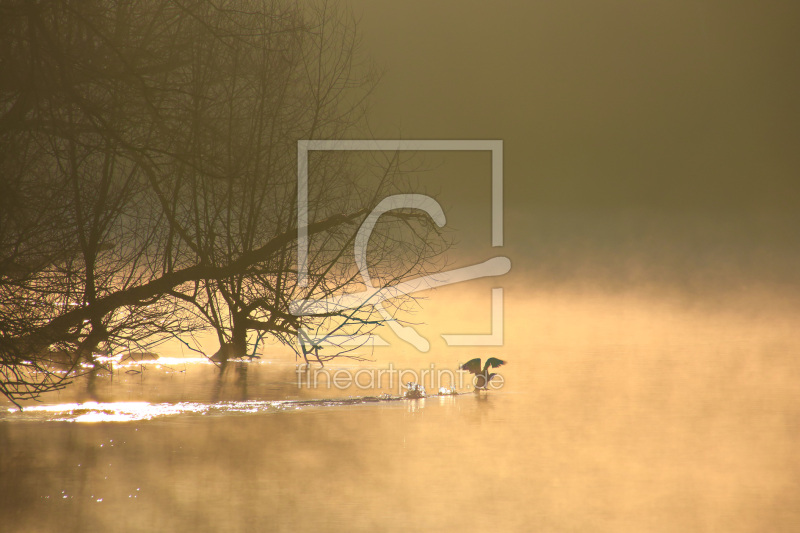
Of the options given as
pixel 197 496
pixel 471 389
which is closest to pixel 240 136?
pixel 197 496

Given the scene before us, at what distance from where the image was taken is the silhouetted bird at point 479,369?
4949 millimetres

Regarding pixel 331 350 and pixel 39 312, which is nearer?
pixel 39 312

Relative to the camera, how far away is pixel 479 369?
4.98m

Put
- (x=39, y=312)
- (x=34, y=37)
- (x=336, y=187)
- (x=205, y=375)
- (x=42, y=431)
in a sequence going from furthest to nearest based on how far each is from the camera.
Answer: (x=205, y=375)
(x=336, y=187)
(x=42, y=431)
(x=39, y=312)
(x=34, y=37)

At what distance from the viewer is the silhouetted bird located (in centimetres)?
495

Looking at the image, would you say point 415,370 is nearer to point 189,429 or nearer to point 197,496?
point 189,429

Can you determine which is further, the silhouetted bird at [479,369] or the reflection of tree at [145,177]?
the silhouetted bird at [479,369]

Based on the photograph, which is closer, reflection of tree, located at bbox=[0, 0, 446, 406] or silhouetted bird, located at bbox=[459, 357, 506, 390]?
reflection of tree, located at bbox=[0, 0, 446, 406]

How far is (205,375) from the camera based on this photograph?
4.90 metres

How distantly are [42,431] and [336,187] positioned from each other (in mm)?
1937

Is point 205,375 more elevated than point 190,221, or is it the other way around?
point 190,221

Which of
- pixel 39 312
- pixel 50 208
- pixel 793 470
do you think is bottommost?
pixel 793 470

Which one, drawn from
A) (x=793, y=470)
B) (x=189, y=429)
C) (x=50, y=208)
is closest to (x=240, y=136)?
(x=50, y=208)

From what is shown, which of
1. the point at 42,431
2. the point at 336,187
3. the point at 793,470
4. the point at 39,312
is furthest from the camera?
the point at 336,187
